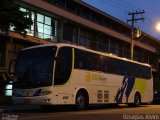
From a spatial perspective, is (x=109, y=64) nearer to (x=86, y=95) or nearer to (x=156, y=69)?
(x=86, y=95)

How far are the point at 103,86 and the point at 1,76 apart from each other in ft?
42.4

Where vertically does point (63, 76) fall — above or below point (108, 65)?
below

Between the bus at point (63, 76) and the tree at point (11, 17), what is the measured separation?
5.84 feet

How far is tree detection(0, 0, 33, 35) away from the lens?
2316 cm

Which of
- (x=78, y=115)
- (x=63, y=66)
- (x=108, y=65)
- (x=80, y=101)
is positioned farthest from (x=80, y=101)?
(x=78, y=115)

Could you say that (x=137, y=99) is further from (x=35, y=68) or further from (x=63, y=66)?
(x=35, y=68)

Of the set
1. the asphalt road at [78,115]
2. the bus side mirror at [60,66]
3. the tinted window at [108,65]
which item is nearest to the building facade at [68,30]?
the tinted window at [108,65]

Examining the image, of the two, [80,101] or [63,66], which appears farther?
[80,101]

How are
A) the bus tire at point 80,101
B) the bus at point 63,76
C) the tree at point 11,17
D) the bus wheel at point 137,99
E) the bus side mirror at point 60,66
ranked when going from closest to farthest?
the bus at point 63,76 < the bus side mirror at point 60,66 < the tree at point 11,17 < the bus tire at point 80,101 < the bus wheel at point 137,99

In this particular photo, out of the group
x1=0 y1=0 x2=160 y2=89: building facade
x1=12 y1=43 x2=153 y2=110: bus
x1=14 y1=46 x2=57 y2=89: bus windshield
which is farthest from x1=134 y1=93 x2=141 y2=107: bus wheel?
x1=14 y1=46 x2=57 y2=89: bus windshield

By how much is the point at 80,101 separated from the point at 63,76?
208 centimetres

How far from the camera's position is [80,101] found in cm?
2364

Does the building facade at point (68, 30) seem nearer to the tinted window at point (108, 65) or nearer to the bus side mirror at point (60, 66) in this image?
the tinted window at point (108, 65)

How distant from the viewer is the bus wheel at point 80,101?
2335 centimetres
